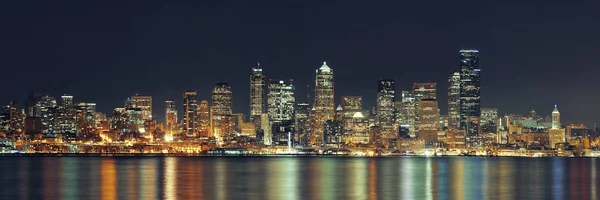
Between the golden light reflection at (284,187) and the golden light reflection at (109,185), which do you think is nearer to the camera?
the golden light reflection at (284,187)

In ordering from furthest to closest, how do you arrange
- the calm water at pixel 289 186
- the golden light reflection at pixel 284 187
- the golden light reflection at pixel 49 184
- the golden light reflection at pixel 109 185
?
the golden light reflection at pixel 49 184 < the calm water at pixel 289 186 < the golden light reflection at pixel 109 185 < the golden light reflection at pixel 284 187

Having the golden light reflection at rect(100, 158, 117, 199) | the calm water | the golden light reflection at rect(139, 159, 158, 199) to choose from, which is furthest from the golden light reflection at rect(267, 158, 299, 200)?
the golden light reflection at rect(100, 158, 117, 199)

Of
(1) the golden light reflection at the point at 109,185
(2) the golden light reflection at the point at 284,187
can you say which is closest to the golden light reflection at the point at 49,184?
(1) the golden light reflection at the point at 109,185

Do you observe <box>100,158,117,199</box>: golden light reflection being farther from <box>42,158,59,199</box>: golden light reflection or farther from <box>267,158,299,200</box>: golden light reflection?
<box>267,158,299,200</box>: golden light reflection

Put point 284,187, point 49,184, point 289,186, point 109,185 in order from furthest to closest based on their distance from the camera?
point 49,184 → point 109,185 → point 289,186 → point 284,187

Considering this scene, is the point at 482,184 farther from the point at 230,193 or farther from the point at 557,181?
the point at 230,193

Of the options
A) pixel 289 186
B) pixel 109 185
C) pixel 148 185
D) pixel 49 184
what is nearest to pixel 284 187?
pixel 289 186

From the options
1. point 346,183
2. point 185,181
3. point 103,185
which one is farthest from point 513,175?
point 103,185

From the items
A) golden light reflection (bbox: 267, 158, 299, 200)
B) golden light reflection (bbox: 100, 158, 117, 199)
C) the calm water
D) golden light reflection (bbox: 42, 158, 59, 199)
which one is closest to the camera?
golden light reflection (bbox: 267, 158, 299, 200)

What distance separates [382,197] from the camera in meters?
77.6

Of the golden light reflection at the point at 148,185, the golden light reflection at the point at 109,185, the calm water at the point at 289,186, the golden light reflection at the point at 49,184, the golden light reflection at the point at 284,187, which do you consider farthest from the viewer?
the golden light reflection at the point at 49,184

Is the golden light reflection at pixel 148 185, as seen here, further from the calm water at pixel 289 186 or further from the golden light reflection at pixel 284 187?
the golden light reflection at pixel 284 187

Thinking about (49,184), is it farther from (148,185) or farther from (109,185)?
(148,185)

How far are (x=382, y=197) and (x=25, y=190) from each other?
98.7ft
